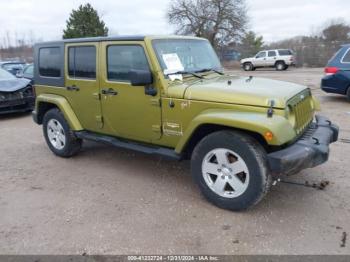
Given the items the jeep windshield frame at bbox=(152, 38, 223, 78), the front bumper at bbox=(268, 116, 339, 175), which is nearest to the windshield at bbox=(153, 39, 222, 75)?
the jeep windshield frame at bbox=(152, 38, 223, 78)

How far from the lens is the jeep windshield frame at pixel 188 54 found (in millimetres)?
4277

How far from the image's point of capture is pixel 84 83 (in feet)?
16.7

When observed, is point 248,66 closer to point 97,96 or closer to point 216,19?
point 216,19

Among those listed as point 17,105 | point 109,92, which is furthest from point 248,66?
point 109,92

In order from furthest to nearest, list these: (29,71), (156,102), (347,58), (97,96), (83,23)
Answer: (83,23)
(29,71)
(347,58)
(97,96)
(156,102)

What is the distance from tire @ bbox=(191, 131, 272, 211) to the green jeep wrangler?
1 centimetres

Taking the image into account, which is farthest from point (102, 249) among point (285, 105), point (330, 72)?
point (330, 72)

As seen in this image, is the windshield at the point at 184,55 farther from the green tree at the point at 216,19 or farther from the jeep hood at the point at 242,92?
the green tree at the point at 216,19

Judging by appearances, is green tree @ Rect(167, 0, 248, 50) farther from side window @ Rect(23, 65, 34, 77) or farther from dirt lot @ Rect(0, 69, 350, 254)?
dirt lot @ Rect(0, 69, 350, 254)

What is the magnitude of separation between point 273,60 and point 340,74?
61.2 feet

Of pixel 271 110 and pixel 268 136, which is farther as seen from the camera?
pixel 271 110

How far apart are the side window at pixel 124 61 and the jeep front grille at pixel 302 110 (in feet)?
5.84

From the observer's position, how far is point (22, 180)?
4938 millimetres

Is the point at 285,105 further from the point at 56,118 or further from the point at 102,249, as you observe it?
the point at 56,118
